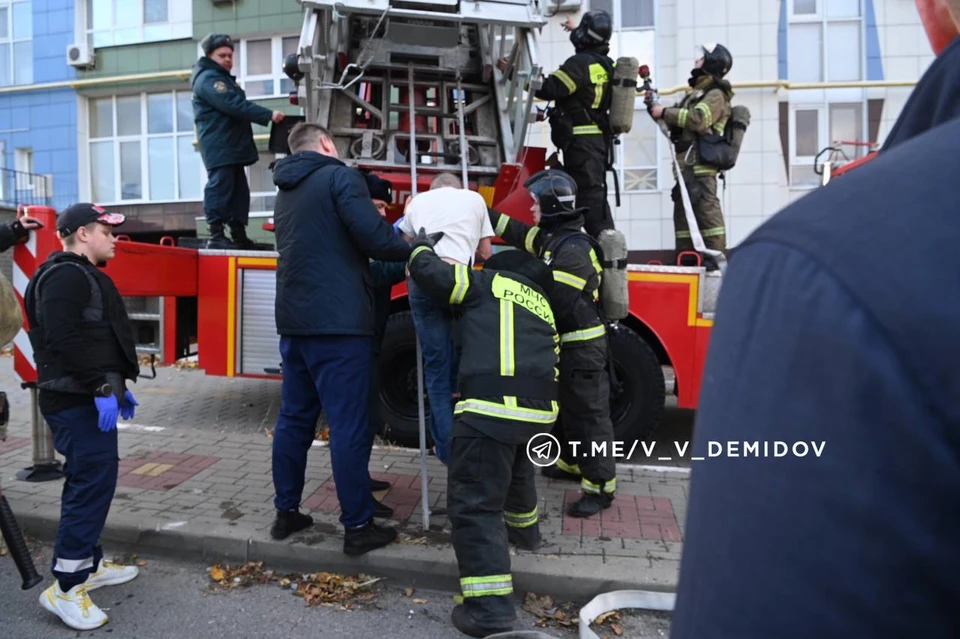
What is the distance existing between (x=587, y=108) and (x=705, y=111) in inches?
46.7

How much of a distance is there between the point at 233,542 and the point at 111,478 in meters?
0.74

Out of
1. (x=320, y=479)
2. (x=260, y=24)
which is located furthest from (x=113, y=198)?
(x=320, y=479)

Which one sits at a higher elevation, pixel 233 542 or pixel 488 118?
pixel 488 118

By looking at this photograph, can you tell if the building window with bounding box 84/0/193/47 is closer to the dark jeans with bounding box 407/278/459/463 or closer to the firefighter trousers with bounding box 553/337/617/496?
the dark jeans with bounding box 407/278/459/463

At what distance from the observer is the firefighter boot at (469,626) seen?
3029mm

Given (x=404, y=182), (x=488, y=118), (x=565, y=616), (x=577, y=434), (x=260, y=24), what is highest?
(x=260, y=24)

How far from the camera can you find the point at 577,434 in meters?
4.40

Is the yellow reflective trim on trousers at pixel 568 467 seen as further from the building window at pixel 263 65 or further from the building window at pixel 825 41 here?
the building window at pixel 263 65

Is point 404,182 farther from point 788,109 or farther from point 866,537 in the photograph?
point 788,109

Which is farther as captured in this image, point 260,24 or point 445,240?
point 260,24

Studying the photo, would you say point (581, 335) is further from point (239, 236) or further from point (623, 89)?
point (239, 236)

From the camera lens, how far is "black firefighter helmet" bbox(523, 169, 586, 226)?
4.23 metres

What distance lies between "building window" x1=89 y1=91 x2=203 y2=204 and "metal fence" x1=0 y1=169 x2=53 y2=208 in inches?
41.7

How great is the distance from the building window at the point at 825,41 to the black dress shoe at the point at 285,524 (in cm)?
1251
